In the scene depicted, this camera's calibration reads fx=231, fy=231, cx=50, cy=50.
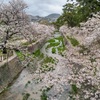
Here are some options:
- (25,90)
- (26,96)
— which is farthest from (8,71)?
(26,96)

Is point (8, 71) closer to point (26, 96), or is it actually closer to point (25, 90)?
point (25, 90)

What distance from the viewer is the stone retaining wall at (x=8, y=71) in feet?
62.6

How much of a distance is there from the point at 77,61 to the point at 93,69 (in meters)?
1.87

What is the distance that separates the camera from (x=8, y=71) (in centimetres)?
2117

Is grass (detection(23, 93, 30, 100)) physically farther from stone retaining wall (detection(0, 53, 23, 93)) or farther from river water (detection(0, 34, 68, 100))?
stone retaining wall (detection(0, 53, 23, 93))

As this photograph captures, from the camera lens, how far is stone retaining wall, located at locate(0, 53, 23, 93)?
62.6 ft

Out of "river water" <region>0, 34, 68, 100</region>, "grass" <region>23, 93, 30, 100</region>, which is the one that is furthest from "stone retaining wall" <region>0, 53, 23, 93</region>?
"grass" <region>23, 93, 30, 100</region>

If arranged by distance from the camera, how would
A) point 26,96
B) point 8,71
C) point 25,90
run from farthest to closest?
point 8,71 < point 25,90 < point 26,96

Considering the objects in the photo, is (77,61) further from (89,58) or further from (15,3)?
(15,3)

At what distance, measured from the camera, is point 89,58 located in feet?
38.0

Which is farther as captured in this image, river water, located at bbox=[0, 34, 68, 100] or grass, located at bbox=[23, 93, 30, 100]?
river water, located at bbox=[0, 34, 68, 100]

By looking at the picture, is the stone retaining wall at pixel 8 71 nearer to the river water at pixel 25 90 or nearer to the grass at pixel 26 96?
the river water at pixel 25 90

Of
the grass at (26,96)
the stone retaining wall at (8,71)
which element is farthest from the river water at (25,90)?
the stone retaining wall at (8,71)

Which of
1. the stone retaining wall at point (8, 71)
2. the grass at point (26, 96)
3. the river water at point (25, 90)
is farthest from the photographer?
the stone retaining wall at point (8, 71)
